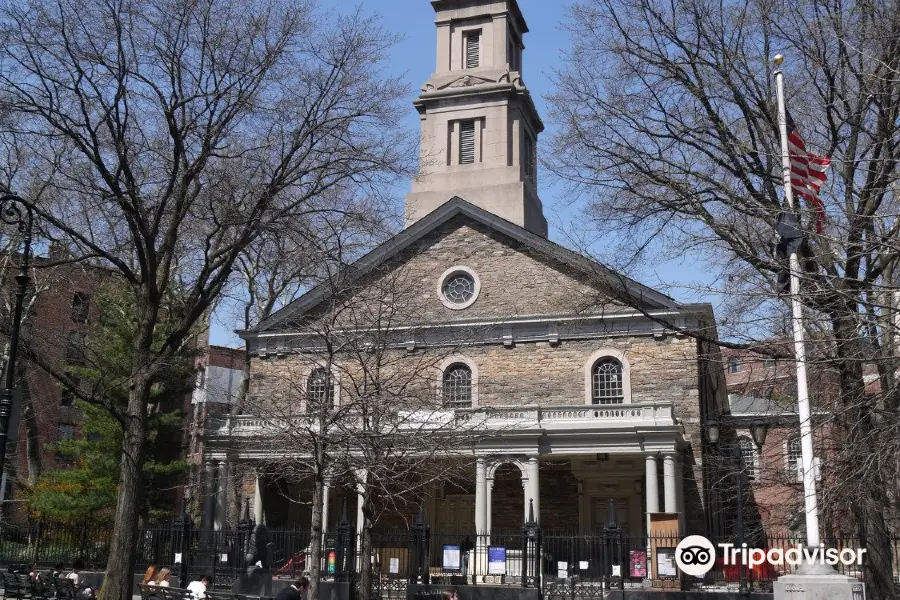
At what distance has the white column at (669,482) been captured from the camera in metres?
27.7

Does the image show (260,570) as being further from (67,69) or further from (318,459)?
(67,69)

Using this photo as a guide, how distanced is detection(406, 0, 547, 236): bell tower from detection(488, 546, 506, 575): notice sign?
2089cm

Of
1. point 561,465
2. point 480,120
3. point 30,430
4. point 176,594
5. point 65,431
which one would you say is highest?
point 480,120

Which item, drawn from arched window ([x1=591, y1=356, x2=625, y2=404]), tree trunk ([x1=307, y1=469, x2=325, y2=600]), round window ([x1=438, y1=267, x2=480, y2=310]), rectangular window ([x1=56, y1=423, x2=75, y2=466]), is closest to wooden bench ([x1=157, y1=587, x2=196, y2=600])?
tree trunk ([x1=307, y1=469, x2=325, y2=600])

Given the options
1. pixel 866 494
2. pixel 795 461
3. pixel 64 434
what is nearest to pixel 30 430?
pixel 64 434

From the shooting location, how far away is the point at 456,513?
33125mm

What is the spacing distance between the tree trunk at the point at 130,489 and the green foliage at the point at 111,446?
50.8 ft

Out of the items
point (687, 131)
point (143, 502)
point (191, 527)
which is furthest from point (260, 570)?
point (143, 502)

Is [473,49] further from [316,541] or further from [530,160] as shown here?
[316,541]

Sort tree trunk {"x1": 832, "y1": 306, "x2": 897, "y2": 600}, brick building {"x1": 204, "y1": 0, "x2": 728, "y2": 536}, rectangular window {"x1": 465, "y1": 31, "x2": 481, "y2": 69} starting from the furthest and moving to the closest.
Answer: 1. rectangular window {"x1": 465, "y1": 31, "x2": 481, "y2": 69}
2. brick building {"x1": 204, "y1": 0, "x2": 728, "y2": 536}
3. tree trunk {"x1": 832, "y1": 306, "x2": 897, "y2": 600}

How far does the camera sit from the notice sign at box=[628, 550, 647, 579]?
2223 centimetres

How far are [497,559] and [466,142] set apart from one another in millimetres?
26600

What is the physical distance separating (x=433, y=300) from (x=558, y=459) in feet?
24.1

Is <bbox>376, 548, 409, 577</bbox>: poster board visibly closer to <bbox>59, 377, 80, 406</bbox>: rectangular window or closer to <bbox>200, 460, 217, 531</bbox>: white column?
<bbox>200, 460, 217, 531</bbox>: white column
